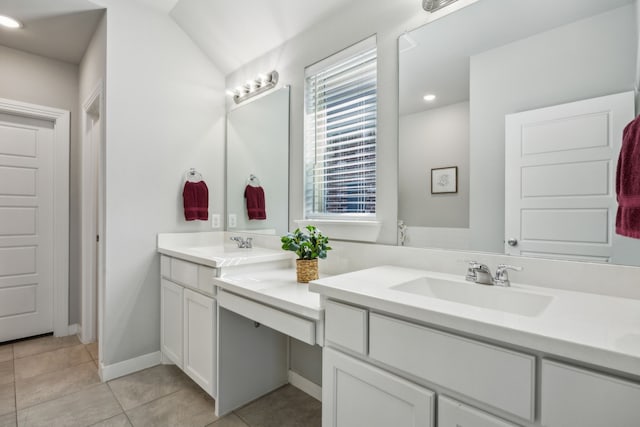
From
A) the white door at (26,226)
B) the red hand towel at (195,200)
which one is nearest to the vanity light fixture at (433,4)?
the red hand towel at (195,200)

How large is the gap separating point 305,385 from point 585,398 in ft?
5.40

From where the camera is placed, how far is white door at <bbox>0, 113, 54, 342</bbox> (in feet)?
8.77

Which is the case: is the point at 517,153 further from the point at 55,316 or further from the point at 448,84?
the point at 55,316

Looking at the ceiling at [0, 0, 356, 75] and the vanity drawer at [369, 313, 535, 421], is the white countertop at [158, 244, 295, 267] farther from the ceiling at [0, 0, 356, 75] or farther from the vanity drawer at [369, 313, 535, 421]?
the ceiling at [0, 0, 356, 75]

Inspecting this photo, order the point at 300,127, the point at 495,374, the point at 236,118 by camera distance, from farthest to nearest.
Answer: the point at 236,118
the point at 300,127
the point at 495,374

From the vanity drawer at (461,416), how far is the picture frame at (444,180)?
0.86 metres

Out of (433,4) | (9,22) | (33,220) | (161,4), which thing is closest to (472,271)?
(433,4)

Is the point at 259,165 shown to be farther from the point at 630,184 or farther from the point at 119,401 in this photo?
the point at 630,184

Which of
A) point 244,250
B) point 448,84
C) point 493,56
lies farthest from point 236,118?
point 493,56

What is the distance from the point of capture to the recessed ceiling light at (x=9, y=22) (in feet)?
7.19

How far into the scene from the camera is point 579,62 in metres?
1.09

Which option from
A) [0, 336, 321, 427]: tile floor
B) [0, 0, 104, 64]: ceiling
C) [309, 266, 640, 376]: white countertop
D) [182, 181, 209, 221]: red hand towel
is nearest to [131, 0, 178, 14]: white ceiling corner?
[0, 0, 104, 64]: ceiling

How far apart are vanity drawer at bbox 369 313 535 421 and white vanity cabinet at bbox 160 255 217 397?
1098mm

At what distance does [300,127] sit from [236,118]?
803 mm
